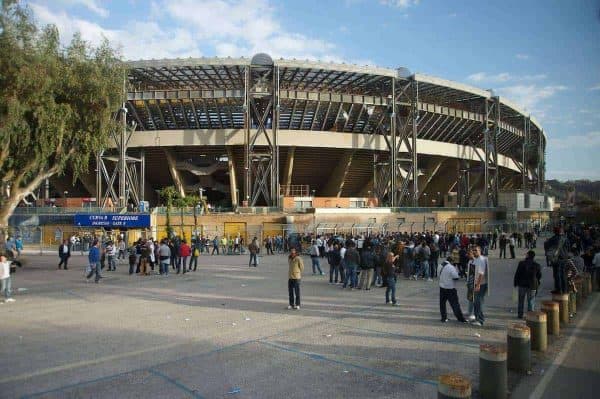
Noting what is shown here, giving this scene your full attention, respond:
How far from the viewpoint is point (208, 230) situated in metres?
32.5

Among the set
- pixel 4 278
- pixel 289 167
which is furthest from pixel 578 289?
pixel 289 167

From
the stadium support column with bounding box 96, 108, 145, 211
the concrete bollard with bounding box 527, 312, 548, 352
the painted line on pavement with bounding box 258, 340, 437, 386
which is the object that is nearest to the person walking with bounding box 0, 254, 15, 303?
the painted line on pavement with bounding box 258, 340, 437, 386

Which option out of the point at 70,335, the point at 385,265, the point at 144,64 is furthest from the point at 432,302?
the point at 144,64

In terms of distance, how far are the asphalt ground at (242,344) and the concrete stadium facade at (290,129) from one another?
29.6 metres

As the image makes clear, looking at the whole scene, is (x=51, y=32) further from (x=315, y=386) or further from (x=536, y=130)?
(x=536, y=130)

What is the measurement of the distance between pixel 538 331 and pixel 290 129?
4152 cm

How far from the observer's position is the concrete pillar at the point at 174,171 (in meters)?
47.1

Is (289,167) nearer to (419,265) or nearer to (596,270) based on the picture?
(419,265)

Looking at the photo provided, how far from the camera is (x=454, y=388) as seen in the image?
431cm

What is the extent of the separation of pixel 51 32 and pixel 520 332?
57.3 ft

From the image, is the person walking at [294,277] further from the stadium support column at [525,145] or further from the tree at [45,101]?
the stadium support column at [525,145]

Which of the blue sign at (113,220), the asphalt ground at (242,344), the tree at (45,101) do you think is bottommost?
the asphalt ground at (242,344)

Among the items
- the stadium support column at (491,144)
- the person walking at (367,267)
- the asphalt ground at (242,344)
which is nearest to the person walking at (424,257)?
the asphalt ground at (242,344)

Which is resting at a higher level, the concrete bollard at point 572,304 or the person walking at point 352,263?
the person walking at point 352,263
